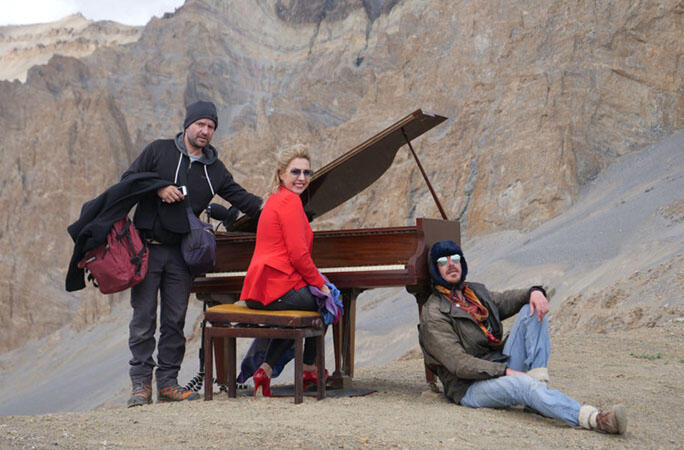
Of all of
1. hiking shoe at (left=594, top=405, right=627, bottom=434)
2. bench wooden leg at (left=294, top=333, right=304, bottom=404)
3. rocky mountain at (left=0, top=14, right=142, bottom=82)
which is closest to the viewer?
hiking shoe at (left=594, top=405, right=627, bottom=434)

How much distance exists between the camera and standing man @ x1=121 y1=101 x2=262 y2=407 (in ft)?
20.7

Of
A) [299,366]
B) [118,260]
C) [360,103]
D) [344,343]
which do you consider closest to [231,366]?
[299,366]

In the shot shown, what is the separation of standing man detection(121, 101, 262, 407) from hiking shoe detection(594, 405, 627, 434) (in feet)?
10.4

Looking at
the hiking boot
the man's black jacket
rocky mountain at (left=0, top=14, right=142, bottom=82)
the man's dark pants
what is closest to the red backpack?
the man's black jacket

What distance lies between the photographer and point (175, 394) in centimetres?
636

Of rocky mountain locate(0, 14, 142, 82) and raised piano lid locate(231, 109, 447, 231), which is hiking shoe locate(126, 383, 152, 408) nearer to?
raised piano lid locate(231, 109, 447, 231)

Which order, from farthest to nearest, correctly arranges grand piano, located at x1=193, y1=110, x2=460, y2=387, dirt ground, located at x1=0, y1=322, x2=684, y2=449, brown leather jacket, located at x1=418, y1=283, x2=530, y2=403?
1. grand piano, located at x1=193, y1=110, x2=460, y2=387
2. brown leather jacket, located at x1=418, y1=283, x2=530, y2=403
3. dirt ground, located at x1=0, y1=322, x2=684, y2=449

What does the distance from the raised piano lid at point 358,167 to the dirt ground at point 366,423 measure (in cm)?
181

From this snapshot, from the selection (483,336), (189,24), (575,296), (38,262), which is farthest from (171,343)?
(189,24)

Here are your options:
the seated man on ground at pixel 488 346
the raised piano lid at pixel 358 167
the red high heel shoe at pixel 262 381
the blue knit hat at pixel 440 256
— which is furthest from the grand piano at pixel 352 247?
the red high heel shoe at pixel 262 381

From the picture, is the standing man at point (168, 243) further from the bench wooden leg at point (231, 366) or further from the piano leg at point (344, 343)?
the piano leg at point (344, 343)

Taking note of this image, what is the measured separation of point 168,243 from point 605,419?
11.7 feet

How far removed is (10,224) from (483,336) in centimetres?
4393

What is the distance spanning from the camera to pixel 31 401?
28484 millimetres
